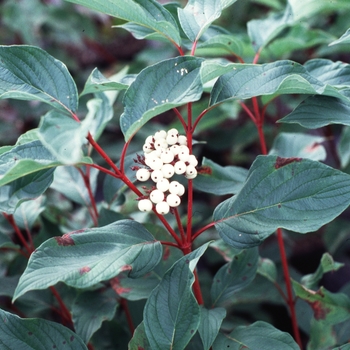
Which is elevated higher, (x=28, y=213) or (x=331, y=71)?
(x=331, y=71)

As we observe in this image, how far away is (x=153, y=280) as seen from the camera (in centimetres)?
75

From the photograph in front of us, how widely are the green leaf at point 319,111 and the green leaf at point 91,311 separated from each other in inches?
16.8

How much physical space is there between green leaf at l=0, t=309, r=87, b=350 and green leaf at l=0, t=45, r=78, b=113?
0.30 m

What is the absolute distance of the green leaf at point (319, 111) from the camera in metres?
0.59

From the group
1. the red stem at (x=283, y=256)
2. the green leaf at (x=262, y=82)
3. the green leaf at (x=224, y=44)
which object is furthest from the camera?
the red stem at (x=283, y=256)

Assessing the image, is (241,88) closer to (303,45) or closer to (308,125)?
(308,125)

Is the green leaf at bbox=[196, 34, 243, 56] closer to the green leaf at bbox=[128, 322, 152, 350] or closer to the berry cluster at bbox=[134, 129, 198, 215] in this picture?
the berry cluster at bbox=[134, 129, 198, 215]

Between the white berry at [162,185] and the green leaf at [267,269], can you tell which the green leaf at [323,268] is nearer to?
the green leaf at [267,269]

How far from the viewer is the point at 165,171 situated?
1.85ft

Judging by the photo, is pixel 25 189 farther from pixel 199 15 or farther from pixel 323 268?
pixel 323 268

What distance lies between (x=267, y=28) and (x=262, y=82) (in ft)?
1.22

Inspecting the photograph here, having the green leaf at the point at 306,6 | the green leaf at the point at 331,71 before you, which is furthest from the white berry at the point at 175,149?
the green leaf at the point at 306,6

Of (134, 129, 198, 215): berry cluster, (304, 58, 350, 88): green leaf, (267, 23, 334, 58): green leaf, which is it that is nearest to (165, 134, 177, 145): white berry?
(134, 129, 198, 215): berry cluster

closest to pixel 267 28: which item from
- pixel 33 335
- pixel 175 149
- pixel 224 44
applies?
pixel 224 44
